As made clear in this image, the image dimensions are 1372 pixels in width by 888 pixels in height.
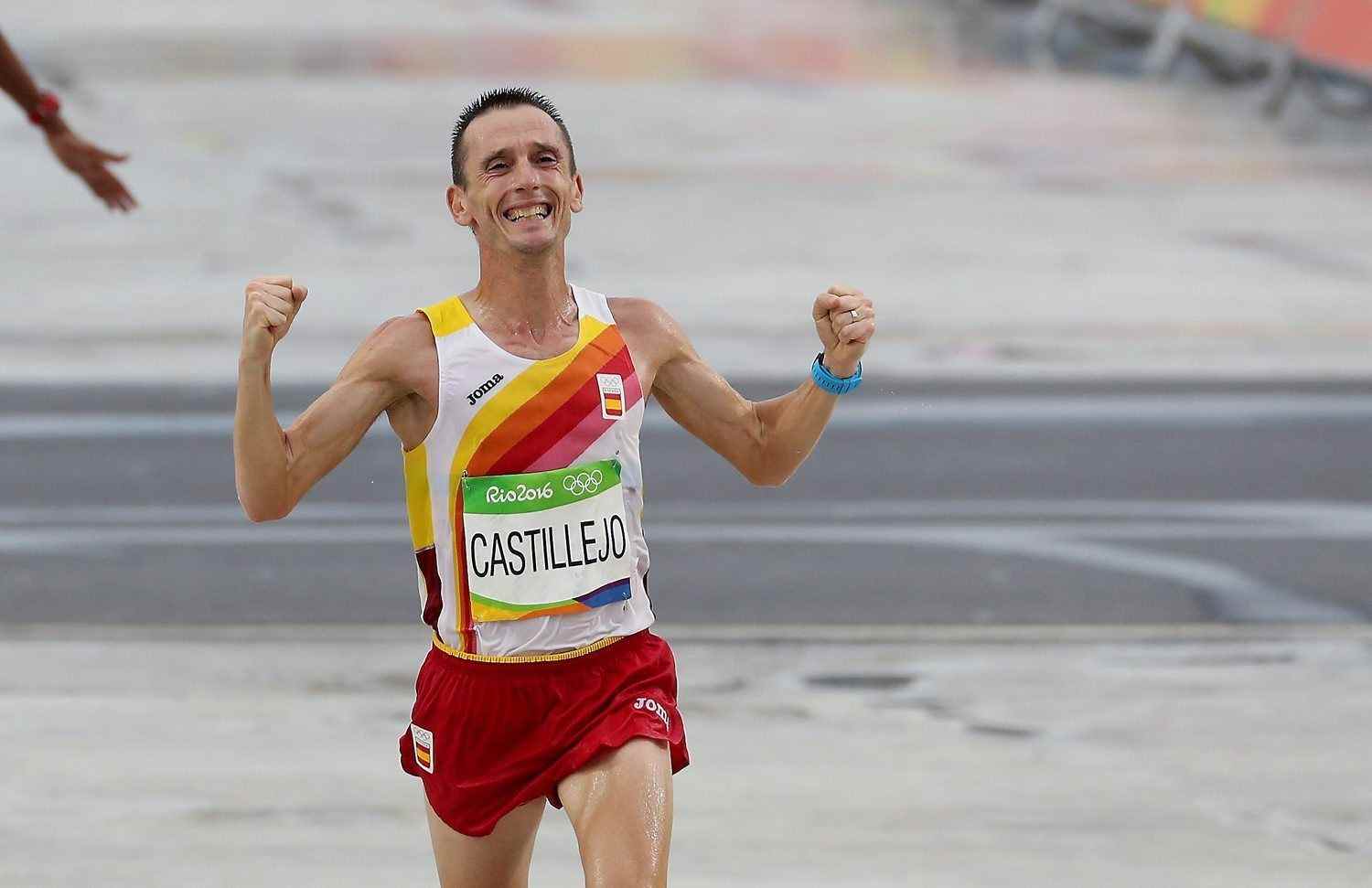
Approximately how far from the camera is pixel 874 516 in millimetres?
10273

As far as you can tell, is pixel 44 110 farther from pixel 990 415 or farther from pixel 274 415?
pixel 990 415

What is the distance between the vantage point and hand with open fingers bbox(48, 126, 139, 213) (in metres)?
6.95

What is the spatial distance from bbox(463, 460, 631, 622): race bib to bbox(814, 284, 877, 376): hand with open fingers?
56cm

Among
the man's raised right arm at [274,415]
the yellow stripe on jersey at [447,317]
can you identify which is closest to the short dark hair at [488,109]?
the yellow stripe on jersey at [447,317]

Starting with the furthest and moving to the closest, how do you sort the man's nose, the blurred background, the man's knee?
the blurred background
the man's nose
the man's knee

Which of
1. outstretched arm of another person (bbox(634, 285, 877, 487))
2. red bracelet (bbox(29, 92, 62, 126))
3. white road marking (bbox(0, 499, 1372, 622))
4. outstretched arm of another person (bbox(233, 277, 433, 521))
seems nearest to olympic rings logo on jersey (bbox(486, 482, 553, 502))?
outstretched arm of another person (bbox(233, 277, 433, 521))

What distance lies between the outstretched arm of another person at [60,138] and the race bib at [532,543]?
115 inches

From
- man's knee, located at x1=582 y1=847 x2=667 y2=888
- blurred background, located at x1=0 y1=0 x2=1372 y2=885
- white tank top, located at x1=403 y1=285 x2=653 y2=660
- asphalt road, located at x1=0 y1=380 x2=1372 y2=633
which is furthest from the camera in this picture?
asphalt road, located at x1=0 y1=380 x2=1372 y2=633

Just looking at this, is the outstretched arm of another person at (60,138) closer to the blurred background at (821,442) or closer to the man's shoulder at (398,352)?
the blurred background at (821,442)

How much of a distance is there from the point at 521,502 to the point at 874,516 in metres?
5.93

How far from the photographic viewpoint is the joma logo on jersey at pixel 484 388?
4.45 m

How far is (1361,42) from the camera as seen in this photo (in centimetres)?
1831

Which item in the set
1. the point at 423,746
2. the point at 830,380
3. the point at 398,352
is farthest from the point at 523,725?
the point at 830,380

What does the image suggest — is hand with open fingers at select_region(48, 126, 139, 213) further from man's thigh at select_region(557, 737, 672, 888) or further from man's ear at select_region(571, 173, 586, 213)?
man's thigh at select_region(557, 737, 672, 888)
